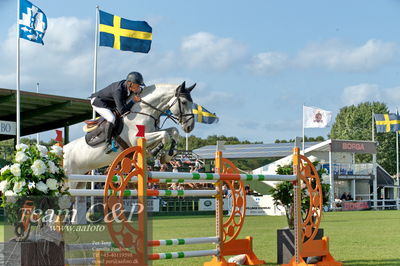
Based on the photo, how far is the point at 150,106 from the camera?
26.2 ft

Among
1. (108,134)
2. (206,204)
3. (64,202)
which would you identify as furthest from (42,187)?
(206,204)

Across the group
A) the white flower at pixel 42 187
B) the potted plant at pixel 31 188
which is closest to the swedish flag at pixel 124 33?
the potted plant at pixel 31 188

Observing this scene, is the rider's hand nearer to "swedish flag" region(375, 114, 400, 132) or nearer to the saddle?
the saddle

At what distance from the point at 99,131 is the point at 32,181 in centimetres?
352

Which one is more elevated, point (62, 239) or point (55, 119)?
point (55, 119)

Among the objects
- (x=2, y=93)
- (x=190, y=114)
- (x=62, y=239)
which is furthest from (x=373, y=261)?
(x=2, y=93)

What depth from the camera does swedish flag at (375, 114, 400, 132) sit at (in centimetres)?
4019

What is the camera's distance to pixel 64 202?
4.52 meters

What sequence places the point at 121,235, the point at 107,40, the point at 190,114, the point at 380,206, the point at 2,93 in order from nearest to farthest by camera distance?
the point at 121,235 < the point at 190,114 < the point at 107,40 < the point at 2,93 < the point at 380,206

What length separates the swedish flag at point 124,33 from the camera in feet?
53.3

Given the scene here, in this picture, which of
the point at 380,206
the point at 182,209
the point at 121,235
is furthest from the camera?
the point at 380,206

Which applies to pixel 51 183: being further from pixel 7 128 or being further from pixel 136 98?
pixel 7 128

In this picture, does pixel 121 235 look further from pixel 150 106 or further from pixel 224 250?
pixel 150 106

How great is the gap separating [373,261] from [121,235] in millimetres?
3555
